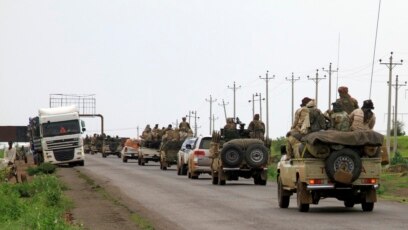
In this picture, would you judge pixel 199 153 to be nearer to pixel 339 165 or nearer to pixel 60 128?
pixel 60 128

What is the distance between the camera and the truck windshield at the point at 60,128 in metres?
60.7

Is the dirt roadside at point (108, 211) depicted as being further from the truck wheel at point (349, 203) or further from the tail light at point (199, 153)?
the tail light at point (199, 153)

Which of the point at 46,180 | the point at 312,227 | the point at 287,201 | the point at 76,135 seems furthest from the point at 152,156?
the point at 312,227

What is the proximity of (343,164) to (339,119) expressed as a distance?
1.46m

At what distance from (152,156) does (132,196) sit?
1390 inches

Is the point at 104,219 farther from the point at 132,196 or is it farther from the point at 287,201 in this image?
the point at 132,196

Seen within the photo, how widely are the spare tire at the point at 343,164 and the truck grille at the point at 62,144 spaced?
40.0 meters

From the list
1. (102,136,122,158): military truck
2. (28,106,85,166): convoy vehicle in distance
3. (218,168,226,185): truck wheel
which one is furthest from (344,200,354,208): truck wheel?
(102,136,122,158): military truck

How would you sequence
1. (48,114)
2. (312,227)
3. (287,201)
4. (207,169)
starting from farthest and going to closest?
(48,114) → (207,169) → (287,201) → (312,227)

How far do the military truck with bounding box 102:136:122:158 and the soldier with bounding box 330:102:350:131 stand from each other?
239 ft

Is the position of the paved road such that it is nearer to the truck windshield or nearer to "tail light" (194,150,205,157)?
"tail light" (194,150,205,157)

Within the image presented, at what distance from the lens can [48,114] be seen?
6038 centimetres

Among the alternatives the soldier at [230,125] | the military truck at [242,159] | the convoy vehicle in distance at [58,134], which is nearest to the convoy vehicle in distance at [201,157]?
the soldier at [230,125]

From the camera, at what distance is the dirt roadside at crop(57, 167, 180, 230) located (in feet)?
67.5
